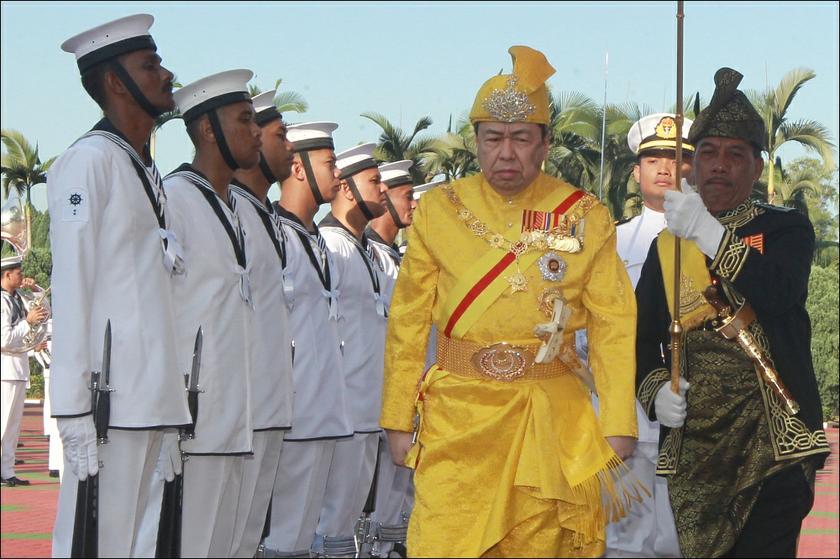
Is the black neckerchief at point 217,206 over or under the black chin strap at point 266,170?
under

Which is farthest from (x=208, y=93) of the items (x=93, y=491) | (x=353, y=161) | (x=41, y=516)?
(x=41, y=516)

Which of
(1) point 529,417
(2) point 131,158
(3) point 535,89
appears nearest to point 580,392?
(1) point 529,417

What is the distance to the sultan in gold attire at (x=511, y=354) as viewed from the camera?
566 centimetres

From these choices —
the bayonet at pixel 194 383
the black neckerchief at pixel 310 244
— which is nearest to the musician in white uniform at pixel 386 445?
the black neckerchief at pixel 310 244

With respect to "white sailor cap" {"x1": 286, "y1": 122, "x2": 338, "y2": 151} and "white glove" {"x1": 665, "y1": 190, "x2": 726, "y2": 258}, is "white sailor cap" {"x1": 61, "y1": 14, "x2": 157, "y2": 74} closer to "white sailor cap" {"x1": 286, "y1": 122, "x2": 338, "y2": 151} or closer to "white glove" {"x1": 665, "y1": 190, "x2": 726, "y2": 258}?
"white glove" {"x1": 665, "y1": 190, "x2": 726, "y2": 258}

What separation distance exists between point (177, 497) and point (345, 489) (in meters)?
3.48

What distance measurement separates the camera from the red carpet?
1081 centimetres

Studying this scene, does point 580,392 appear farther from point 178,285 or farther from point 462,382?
point 178,285

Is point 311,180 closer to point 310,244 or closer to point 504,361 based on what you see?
point 310,244

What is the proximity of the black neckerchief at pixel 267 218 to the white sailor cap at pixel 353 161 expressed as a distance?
2.83 meters

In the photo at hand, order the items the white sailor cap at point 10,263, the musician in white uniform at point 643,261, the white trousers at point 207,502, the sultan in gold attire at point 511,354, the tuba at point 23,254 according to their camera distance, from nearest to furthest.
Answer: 1. the sultan in gold attire at point 511,354
2. the white trousers at point 207,502
3. the musician in white uniform at point 643,261
4. the tuba at point 23,254
5. the white sailor cap at point 10,263

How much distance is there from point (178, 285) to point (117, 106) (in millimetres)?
842

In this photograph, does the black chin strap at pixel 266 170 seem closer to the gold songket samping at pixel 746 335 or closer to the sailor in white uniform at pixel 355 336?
the sailor in white uniform at pixel 355 336

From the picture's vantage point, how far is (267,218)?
7.62 m
